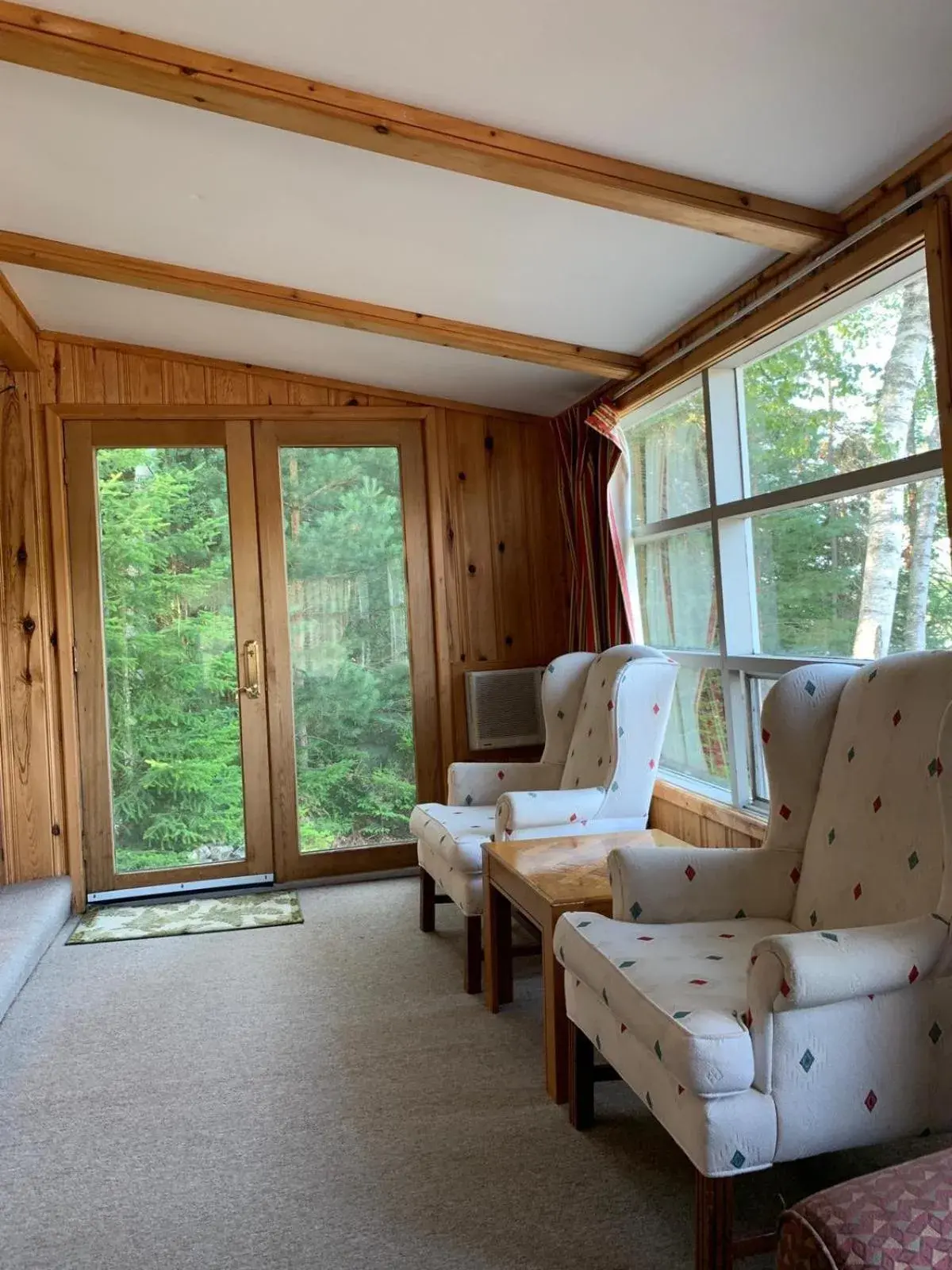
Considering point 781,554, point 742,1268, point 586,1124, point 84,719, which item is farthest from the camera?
point 84,719

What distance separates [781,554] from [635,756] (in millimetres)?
803

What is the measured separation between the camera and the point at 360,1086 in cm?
246

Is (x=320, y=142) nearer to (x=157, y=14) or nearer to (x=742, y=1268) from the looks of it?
(x=157, y=14)

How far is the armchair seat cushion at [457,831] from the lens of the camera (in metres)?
3.10

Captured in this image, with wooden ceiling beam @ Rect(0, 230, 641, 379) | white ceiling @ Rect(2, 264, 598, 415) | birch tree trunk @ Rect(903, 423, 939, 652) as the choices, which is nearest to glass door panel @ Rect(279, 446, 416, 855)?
white ceiling @ Rect(2, 264, 598, 415)

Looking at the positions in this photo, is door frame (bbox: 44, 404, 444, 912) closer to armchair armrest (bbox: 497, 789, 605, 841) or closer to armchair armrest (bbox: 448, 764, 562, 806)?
armchair armrest (bbox: 448, 764, 562, 806)

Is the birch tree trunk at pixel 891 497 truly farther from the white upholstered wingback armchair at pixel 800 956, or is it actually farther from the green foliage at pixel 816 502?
the white upholstered wingback armchair at pixel 800 956

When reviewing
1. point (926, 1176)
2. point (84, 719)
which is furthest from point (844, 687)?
point (84, 719)

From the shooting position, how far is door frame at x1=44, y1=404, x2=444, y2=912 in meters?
4.26

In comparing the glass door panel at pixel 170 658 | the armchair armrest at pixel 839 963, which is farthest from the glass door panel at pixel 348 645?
the armchair armrest at pixel 839 963

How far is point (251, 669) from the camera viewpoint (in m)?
4.45

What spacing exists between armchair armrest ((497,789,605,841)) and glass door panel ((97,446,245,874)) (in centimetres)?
177

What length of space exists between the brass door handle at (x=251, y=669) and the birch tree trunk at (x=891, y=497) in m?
2.69

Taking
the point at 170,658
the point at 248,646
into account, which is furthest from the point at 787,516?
the point at 170,658
